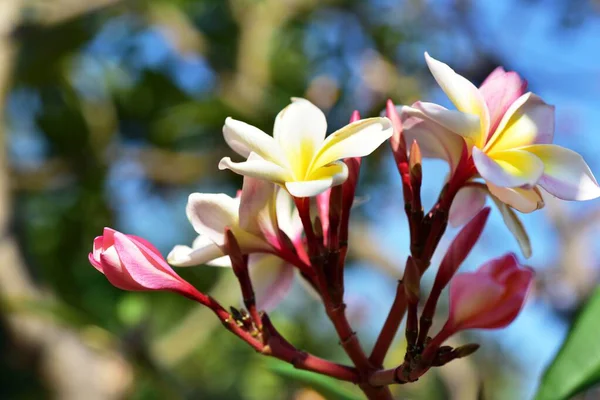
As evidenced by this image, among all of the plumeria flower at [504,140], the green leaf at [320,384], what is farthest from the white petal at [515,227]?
the green leaf at [320,384]

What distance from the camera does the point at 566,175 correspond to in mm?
520

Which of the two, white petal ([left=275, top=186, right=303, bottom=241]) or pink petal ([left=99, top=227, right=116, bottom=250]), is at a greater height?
white petal ([left=275, top=186, right=303, bottom=241])

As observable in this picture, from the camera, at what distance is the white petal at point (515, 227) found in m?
0.58

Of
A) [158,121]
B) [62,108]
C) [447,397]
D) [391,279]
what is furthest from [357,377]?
[62,108]

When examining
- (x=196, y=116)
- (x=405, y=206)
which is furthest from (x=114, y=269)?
(x=196, y=116)

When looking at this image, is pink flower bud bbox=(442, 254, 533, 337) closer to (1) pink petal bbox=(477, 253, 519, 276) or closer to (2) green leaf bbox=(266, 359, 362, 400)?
(1) pink petal bbox=(477, 253, 519, 276)

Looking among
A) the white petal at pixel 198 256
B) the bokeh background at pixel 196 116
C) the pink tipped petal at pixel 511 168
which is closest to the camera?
the pink tipped petal at pixel 511 168

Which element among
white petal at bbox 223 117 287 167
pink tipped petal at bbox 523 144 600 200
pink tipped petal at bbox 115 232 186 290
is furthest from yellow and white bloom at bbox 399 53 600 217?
pink tipped petal at bbox 115 232 186 290

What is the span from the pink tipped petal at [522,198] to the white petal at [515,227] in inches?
1.7

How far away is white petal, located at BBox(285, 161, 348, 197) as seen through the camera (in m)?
0.49

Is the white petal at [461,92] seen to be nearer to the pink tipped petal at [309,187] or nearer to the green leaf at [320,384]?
the pink tipped petal at [309,187]

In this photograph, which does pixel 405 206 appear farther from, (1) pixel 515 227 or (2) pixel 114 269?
(2) pixel 114 269

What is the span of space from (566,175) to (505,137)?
2.4 inches

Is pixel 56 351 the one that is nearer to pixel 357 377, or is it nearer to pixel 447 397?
pixel 447 397
